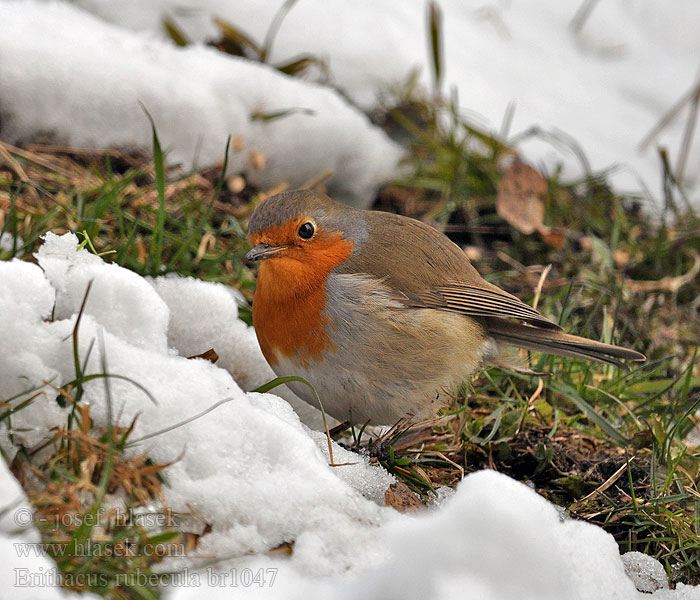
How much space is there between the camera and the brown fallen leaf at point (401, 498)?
251 cm

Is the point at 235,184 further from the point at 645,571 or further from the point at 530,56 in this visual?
the point at 530,56

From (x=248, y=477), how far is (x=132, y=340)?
0.58m

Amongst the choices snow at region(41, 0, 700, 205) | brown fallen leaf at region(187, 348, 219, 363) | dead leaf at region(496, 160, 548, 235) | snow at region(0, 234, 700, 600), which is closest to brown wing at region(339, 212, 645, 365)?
brown fallen leaf at region(187, 348, 219, 363)

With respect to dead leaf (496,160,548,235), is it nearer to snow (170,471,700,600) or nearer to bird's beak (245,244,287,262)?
bird's beak (245,244,287,262)

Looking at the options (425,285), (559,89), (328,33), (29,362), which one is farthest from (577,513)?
(559,89)

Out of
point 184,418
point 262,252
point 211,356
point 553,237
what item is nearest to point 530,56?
point 553,237

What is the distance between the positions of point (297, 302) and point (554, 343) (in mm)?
1145

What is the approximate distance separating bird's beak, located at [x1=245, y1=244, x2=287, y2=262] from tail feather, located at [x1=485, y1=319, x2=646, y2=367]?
1007 mm

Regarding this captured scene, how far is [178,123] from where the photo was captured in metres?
4.70

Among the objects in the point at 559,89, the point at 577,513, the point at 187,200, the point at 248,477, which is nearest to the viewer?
the point at 248,477

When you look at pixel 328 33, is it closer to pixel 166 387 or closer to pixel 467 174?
pixel 467 174

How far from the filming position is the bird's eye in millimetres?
3199

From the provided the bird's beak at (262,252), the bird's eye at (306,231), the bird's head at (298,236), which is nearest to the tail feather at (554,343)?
the bird's head at (298,236)

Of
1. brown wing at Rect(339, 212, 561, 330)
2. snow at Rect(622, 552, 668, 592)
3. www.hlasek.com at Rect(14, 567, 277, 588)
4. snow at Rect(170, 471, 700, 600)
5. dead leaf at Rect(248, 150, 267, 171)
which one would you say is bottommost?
dead leaf at Rect(248, 150, 267, 171)
